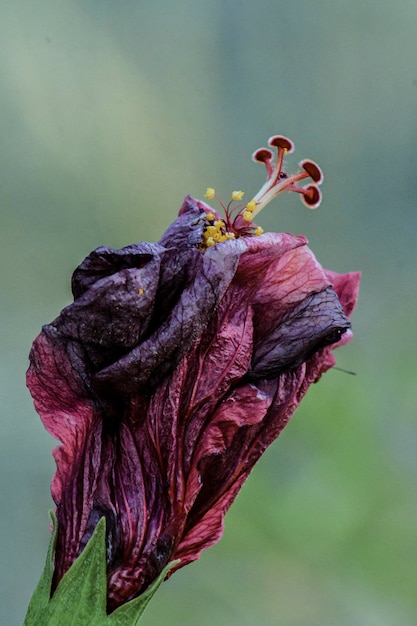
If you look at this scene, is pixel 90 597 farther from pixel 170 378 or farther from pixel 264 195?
pixel 264 195

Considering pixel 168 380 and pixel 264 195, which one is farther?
pixel 264 195

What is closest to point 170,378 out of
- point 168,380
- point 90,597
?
point 168,380

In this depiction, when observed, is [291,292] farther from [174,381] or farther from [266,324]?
[174,381]

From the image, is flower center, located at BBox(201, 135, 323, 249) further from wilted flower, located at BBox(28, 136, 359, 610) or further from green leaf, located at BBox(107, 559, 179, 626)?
green leaf, located at BBox(107, 559, 179, 626)

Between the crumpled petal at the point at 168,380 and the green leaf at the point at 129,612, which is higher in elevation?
the crumpled petal at the point at 168,380

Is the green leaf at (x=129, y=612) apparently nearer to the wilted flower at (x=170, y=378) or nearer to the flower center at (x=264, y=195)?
the wilted flower at (x=170, y=378)

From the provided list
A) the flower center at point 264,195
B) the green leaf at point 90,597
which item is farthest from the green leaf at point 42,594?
the flower center at point 264,195
